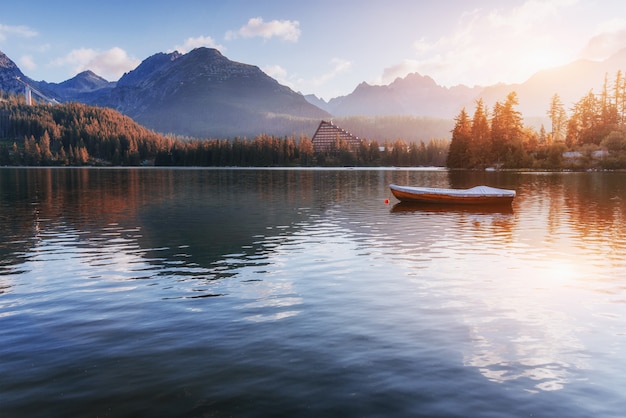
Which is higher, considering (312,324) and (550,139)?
(550,139)

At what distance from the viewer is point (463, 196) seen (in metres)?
60.5

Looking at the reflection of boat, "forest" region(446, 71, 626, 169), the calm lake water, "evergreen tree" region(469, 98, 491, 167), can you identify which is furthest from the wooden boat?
"evergreen tree" region(469, 98, 491, 167)

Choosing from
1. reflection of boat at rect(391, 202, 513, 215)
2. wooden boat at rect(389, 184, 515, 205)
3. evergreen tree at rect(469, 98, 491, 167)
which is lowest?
reflection of boat at rect(391, 202, 513, 215)

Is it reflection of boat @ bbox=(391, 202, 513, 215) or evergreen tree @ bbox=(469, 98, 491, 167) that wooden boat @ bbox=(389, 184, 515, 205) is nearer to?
reflection of boat @ bbox=(391, 202, 513, 215)

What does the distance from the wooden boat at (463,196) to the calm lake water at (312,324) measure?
70.1ft

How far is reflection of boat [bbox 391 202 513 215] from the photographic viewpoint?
2229 inches

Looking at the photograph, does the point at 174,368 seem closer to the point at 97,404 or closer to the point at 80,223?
the point at 97,404

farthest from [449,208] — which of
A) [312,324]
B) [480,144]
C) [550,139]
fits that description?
[550,139]

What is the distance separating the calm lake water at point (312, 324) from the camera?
11.6 m

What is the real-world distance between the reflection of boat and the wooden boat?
1.75 ft

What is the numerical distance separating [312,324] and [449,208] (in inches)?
1822

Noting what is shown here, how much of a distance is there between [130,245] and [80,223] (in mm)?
14252

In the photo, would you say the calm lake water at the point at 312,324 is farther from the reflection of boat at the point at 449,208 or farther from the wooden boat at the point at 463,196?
the wooden boat at the point at 463,196

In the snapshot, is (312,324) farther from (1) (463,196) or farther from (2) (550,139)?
(2) (550,139)
